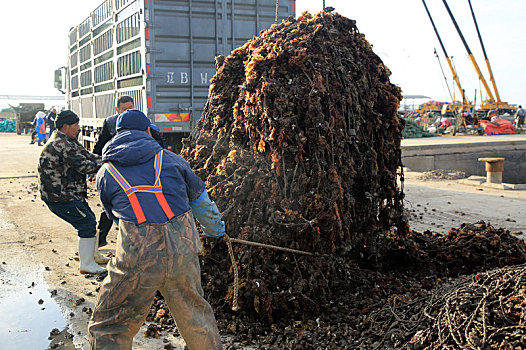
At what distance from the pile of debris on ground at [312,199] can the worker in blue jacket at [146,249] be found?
0.87 metres

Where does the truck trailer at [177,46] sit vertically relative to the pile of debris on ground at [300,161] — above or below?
above

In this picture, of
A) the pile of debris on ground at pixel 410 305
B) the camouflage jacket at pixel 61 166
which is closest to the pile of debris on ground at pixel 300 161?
the pile of debris on ground at pixel 410 305

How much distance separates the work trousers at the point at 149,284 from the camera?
293 cm

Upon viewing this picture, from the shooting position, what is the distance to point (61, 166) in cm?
532

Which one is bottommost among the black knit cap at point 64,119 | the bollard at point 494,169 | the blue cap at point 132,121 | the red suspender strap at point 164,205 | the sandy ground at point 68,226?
the sandy ground at point 68,226

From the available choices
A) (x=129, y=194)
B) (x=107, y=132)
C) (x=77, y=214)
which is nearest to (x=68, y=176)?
(x=77, y=214)

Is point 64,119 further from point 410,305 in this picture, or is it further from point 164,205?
point 410,305

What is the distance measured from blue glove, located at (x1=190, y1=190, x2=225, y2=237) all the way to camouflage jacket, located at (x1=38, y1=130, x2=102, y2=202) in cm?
245

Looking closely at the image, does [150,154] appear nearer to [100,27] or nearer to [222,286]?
[222,286]

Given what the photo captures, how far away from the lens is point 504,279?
3570 millimetres

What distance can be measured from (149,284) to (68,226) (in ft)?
18.5

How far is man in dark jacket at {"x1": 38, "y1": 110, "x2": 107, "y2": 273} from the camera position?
208 inches

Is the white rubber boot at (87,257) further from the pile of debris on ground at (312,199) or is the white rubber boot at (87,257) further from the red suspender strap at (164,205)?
the red suspender strap at (164,205)

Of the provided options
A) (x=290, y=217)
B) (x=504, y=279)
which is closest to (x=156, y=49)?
(x=290, y=217)
